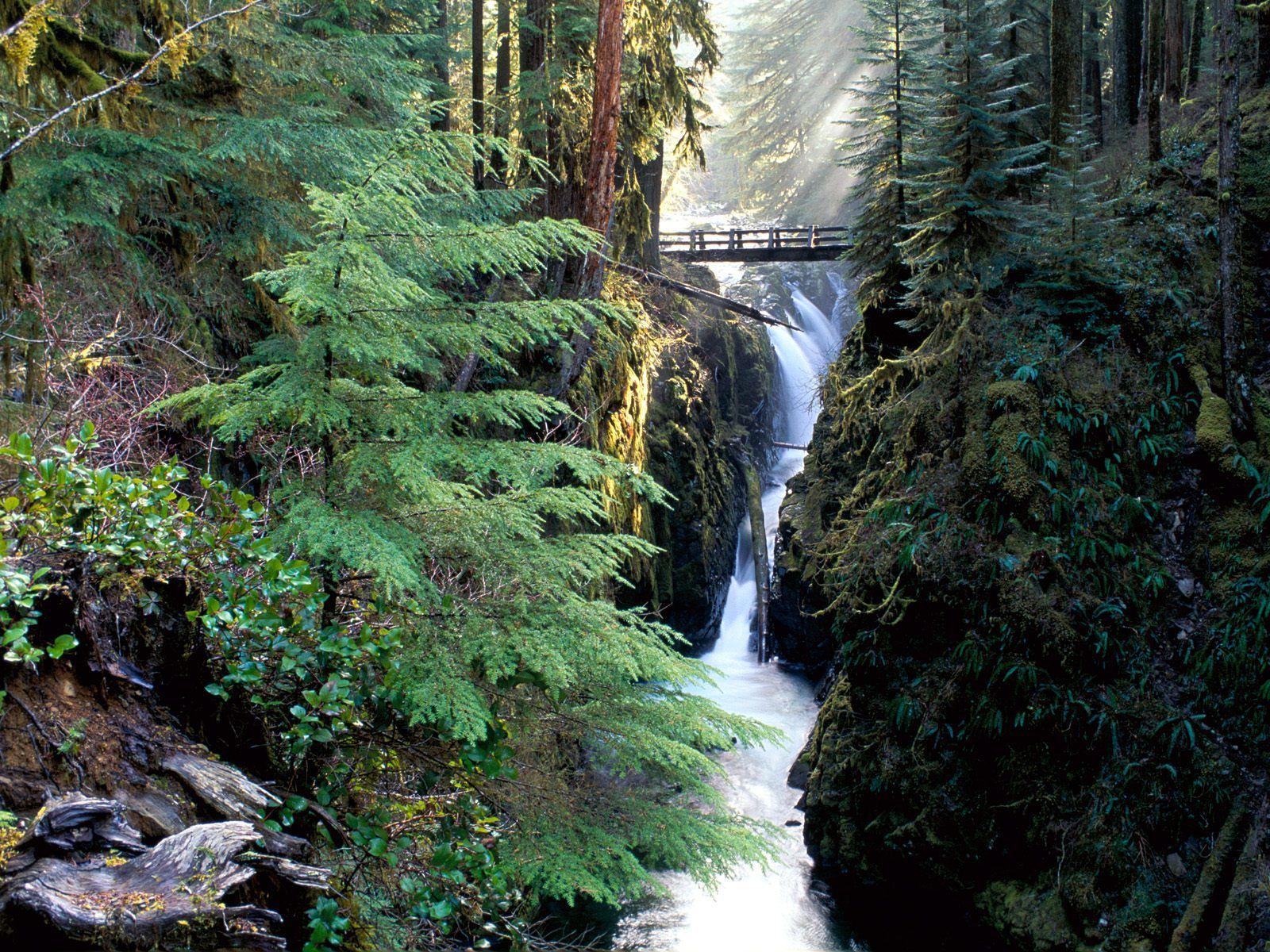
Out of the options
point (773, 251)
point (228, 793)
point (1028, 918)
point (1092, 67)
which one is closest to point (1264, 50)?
point (1092, 67)

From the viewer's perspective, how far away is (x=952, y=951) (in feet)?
25.6

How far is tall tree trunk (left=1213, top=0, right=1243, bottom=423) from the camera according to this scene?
28.3 feet

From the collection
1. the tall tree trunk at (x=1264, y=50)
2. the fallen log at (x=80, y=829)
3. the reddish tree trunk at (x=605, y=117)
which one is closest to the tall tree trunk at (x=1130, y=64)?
the tall tree trunk at (x=1264, y=50)

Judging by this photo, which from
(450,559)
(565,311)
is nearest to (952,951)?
(450,559)

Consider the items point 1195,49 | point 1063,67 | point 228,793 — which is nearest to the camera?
point 228,793

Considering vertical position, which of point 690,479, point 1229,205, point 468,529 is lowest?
point 690,479

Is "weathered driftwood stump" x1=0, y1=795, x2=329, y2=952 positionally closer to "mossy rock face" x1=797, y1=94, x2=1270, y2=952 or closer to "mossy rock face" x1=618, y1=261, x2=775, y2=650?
"mossy rock face" x1=797, y1=94, x2=1270, y2=952

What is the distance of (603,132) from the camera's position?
918cm

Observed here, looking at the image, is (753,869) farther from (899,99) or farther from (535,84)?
(899,99)

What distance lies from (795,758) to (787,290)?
21804mm

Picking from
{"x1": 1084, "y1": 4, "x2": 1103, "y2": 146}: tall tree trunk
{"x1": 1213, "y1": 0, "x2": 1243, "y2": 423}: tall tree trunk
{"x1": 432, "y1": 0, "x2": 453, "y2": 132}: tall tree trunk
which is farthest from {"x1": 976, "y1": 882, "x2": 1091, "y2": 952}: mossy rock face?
{"x1": 1084, "y1": 4, "x2": 1103, "y2": 146}: tall tree trunk

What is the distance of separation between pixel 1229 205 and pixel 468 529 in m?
9.28

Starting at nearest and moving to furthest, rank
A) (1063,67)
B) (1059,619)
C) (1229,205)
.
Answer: (1059,619) → (1229,205) → (1063,67)

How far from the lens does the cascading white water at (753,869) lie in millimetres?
8352
